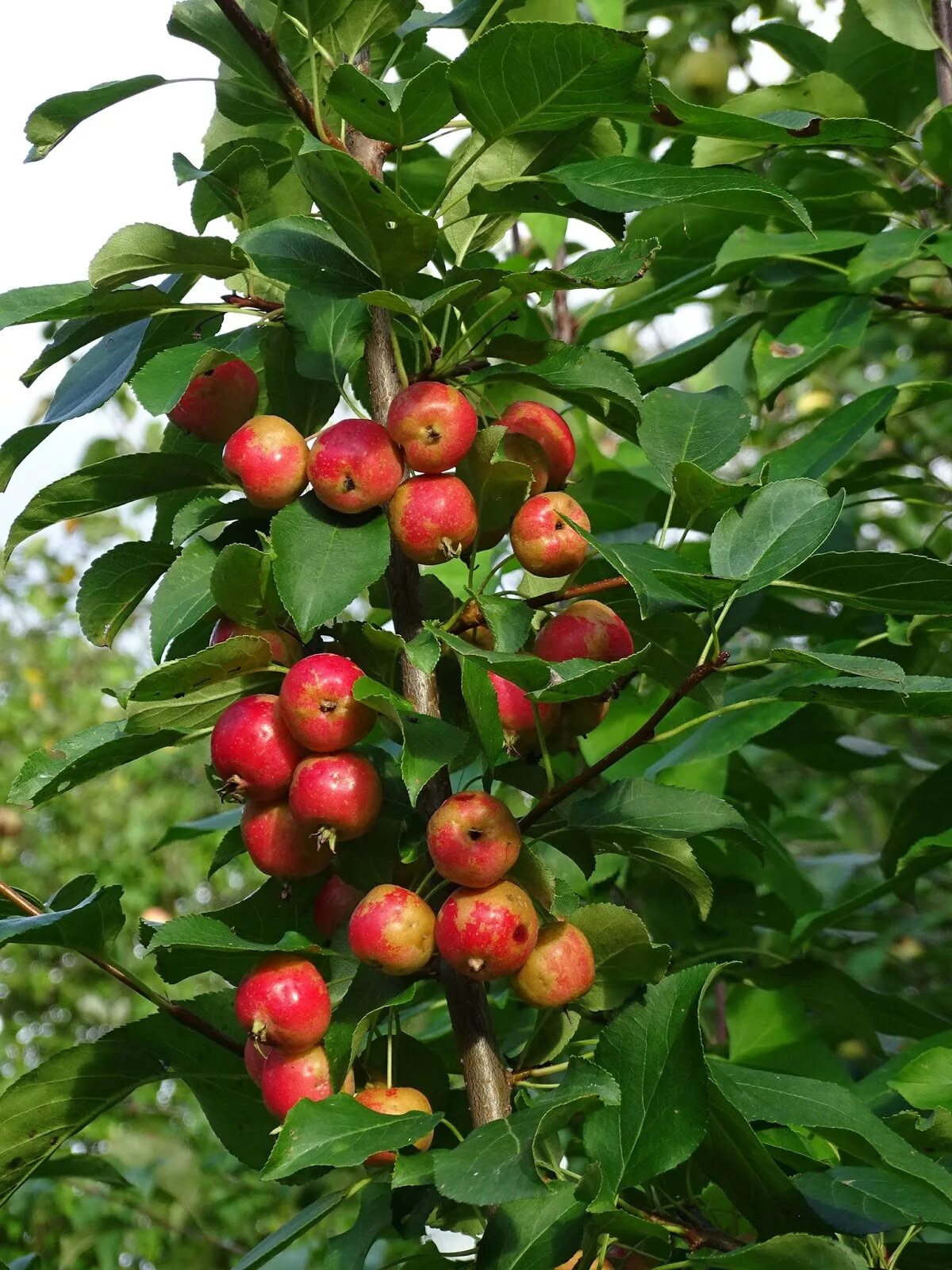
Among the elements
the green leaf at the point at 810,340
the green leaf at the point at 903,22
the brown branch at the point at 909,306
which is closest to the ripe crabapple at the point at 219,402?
the green leaf at the point at 810,340

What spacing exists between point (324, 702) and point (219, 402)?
9.8 inches

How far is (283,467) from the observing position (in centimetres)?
81

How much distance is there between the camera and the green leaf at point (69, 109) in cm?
91

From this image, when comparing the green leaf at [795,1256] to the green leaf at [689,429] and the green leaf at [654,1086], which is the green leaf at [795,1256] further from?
the green leaf at [689,429]

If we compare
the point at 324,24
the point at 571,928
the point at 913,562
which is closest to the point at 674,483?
the point at 913,562

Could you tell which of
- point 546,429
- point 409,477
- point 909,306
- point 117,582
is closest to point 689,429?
point 546,429

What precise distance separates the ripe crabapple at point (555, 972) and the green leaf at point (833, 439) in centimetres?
58

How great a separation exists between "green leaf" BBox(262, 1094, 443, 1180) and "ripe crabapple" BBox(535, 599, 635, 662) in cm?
29

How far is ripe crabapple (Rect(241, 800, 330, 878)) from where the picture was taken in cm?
81

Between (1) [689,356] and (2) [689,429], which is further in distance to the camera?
(1) [689,356]

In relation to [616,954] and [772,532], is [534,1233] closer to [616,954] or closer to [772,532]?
[616,954]

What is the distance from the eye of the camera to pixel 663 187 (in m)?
0.79

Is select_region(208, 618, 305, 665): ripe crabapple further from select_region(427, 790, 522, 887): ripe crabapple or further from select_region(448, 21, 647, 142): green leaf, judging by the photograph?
select_region(448, 21, 647, 142): green leaf

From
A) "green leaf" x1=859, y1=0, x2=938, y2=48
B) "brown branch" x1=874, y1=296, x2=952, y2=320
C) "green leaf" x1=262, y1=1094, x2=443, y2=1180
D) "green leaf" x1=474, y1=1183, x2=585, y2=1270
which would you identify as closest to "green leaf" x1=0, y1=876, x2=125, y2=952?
"green leaf" x1=262, y1=1094, x2=443, y2=1180
